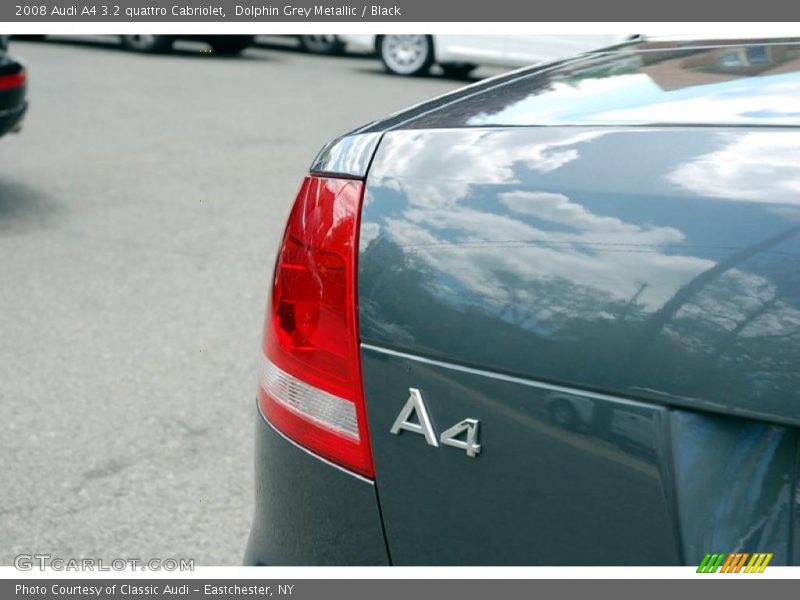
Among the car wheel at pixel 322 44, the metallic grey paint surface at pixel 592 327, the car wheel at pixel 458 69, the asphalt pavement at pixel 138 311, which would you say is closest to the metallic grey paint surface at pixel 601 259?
the metallic grey paint surface at pixel 592 327

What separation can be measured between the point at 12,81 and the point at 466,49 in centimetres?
789

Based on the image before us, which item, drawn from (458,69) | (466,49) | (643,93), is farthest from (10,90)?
(458,69)

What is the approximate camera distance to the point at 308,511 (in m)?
1.72

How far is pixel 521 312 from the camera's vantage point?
1.46 metres

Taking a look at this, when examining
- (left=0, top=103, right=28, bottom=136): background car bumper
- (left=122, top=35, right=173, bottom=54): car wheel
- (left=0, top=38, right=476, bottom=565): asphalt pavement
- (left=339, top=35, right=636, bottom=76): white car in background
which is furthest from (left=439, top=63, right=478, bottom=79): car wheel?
(left=0, top=103, right=28, bottom=136): background car bumper

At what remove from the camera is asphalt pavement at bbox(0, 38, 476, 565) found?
10.4 ft

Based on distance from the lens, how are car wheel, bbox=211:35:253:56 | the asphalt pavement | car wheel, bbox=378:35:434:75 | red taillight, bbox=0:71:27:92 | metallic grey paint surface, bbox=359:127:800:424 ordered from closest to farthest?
metallic grey paint surface, bbox=359:127:800:424
the asphalt pavement
red taillight, bbox=0:71:27:92
car wheel, bbox=378:35:434:75
car wheel, bbox=211:35:253:56

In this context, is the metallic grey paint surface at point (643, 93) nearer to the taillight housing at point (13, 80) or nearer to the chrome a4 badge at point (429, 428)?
the chrome a4 badge at point (429, 428)

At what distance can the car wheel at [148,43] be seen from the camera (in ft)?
49.7

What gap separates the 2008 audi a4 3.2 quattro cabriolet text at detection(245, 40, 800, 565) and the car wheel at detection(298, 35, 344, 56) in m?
15.4

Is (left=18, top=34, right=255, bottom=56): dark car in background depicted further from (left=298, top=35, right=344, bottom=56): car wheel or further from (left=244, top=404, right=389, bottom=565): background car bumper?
(left=244, top=404, right=389, bottom=565): background car bumper

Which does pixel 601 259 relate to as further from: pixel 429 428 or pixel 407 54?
pixel 407 54

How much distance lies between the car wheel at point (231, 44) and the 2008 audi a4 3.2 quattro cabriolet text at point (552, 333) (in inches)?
569
